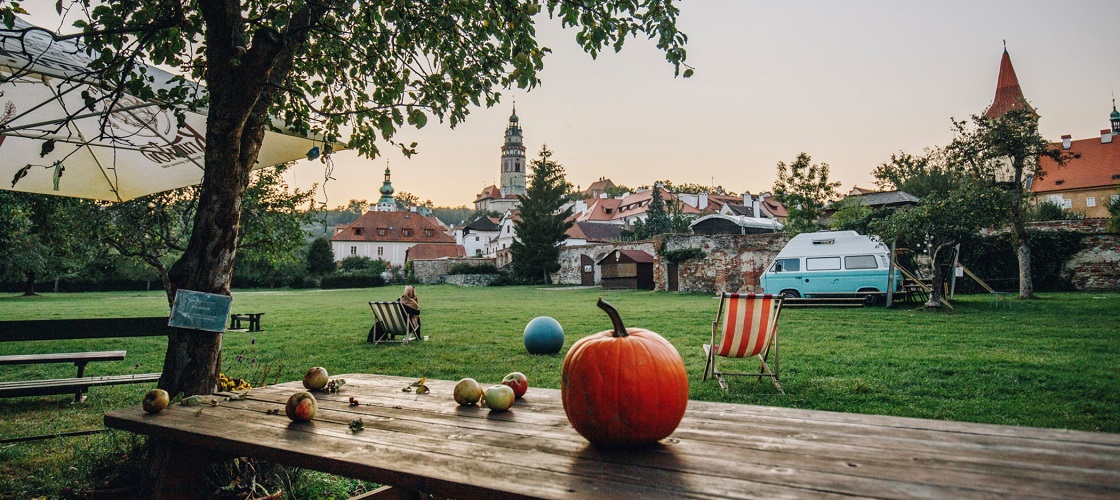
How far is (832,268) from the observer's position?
62.0ft

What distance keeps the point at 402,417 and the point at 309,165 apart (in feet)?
11.9

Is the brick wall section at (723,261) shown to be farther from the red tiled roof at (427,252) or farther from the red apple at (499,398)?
the red tiled roof at (427,252)

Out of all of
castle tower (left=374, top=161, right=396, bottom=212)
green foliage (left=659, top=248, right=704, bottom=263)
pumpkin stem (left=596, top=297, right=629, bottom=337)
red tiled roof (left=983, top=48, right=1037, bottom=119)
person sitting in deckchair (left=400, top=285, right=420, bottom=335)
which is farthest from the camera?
castle tower (left=374, top=161, right=396, bottom=212)

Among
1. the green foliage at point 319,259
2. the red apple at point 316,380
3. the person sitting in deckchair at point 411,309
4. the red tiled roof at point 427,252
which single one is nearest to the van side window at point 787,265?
the person sitting in deckchair at point 411,309

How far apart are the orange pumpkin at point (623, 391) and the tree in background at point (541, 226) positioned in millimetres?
42320

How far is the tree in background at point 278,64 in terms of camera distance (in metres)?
3.34

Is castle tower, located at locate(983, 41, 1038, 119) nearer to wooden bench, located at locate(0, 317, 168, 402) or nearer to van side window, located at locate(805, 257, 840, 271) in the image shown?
van side window, located at locate(805, 257, 840, 271)

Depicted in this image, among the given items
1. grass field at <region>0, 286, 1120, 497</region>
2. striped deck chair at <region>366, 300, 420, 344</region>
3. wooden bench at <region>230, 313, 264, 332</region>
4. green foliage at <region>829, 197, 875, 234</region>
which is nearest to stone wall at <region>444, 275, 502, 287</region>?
green foliage at <region>829, 197, 875, 234</region>

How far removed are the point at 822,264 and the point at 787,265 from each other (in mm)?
1237

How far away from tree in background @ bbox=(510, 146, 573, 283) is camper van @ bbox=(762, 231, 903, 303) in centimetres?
2575

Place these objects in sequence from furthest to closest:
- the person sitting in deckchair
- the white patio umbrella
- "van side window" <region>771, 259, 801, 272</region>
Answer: "van side window" <region>771, 259, 801, 272</region>
the person sitting in deckchair
the white patio umbrella

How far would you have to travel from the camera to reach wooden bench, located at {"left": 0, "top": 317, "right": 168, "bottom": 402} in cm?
523

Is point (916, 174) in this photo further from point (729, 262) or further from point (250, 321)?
point (250, 321)

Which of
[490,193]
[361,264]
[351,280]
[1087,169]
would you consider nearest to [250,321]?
[351,280]
